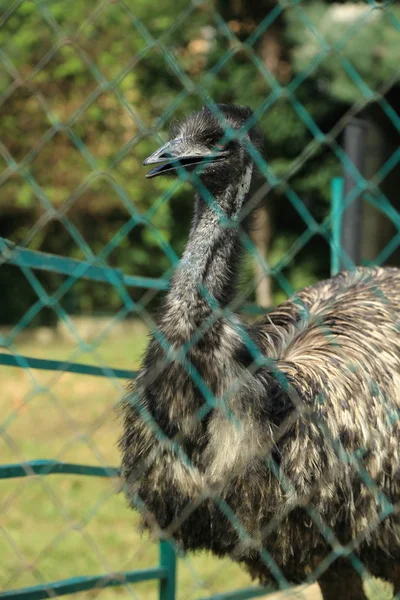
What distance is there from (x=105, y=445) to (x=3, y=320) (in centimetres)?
518

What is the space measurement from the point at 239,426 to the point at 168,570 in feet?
2.87

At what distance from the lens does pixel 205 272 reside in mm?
2348

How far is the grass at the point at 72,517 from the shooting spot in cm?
259

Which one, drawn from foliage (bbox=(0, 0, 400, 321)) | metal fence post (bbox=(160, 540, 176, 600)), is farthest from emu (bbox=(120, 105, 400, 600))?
foliage (bbox=(0, 0, 400, 321))

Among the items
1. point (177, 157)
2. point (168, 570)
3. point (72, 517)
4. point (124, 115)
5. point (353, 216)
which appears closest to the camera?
point (177, 157)

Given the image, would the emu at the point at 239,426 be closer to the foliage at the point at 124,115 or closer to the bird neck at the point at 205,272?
the bird neck at the point at 205,272

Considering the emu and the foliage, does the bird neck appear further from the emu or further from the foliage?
the foliage

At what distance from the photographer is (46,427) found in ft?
25.0

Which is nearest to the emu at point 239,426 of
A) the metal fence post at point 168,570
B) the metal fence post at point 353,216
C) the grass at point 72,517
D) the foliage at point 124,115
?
the grass at point 72,517

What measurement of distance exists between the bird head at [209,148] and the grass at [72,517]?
0.50m

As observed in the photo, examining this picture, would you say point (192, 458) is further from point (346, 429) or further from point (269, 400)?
point (346, 429)

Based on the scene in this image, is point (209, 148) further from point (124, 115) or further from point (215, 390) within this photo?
point (124, 115)

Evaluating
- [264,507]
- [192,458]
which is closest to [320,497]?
[264,507]

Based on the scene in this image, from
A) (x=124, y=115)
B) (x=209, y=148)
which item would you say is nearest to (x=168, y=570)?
(x=209, y=148)
